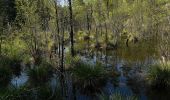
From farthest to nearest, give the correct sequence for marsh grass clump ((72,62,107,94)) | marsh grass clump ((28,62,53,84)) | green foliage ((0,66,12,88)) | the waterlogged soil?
marsh grass clump ((28,62,53,84)) → green foliage ((0,66,12,88)) → marsh grass clump ((72,62,107,94)) → the waterlogged soil

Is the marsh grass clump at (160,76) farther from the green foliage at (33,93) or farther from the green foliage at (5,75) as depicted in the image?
the green foliage at (5,75)

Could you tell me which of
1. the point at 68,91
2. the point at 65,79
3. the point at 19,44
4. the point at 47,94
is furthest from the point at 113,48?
the point at 47,94

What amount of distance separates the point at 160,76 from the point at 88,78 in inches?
167

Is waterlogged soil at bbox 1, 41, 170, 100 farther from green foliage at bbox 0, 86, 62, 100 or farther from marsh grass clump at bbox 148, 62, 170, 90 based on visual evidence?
marsh grass clump at bbox 148, 62, 170, 90

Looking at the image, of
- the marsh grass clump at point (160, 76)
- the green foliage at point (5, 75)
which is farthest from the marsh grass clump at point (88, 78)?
the green foliage at point (5, 75)

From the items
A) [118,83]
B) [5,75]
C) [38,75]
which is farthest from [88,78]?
[5,75]

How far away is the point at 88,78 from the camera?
60.6ft

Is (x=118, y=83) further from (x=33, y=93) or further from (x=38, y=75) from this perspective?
(x=33, y=93)

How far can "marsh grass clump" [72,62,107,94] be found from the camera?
60.4ft

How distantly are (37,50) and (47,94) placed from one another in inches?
608

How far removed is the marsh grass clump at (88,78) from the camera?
18.4 metres

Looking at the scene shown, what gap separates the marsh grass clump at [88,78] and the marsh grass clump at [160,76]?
3.15m

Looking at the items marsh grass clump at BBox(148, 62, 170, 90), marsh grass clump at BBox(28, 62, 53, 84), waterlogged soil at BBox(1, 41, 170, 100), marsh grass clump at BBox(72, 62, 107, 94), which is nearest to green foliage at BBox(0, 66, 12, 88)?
waterlogged soil at BBox(1, 41, 170, 100)

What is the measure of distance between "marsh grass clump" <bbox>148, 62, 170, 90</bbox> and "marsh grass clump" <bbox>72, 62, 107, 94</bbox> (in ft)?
10.3
